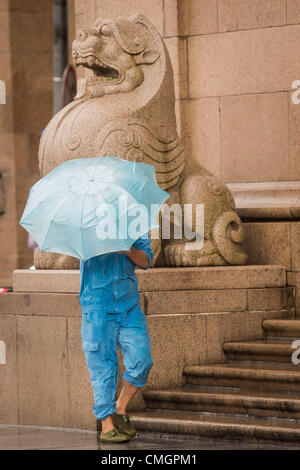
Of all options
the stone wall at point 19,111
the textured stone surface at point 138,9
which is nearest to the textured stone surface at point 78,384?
the textured stone surface at point 138,9

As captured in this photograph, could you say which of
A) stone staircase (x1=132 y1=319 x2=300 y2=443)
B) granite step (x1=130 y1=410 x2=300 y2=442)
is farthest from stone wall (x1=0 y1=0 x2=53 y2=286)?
granite step (x1=130 y1=410 x2=300 y2=442)

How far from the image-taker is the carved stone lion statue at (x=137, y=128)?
9891mm

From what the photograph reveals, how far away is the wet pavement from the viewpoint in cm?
820

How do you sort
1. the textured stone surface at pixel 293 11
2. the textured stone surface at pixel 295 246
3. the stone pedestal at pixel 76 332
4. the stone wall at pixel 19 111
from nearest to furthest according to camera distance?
the stone pedestal at pixel 76 332
the textured stone surface at pixel 295 246
the textured stone surface at pixel 293 11
the stone wall at pixel 19 111

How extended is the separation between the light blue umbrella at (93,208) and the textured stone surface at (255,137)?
3368 millimetres

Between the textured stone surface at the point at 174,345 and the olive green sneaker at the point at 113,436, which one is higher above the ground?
the textured stone surface at the point at 174,345

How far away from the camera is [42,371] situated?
9336 millimetres

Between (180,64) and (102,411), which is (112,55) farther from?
(102,411)

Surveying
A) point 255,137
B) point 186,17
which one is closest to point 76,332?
point 255,137

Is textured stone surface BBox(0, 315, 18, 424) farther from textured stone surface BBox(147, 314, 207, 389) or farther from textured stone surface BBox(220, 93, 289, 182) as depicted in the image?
textured stone surface BBox(220, 93, 289, 182)

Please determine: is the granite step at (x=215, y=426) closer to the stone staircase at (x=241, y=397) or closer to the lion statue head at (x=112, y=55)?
the stone staircase at (x=241, y=397)

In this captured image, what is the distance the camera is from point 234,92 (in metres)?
11.6

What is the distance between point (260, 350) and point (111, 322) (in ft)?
5.88

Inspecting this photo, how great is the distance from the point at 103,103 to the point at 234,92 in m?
1.99
